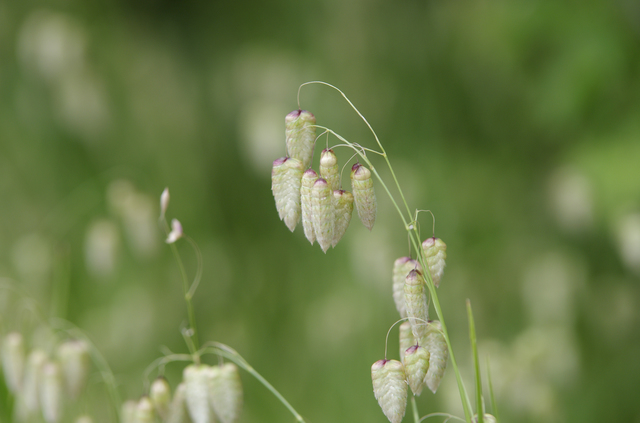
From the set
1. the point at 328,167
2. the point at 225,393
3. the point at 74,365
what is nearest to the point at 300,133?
the point at 328,167

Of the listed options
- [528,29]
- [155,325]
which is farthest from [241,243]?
[528,29]

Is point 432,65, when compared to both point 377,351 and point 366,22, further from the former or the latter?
point 377,351

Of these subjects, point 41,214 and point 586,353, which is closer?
point 586,353

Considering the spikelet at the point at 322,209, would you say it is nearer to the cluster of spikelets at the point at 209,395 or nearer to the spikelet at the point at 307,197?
the spikelet at the point at 307,197

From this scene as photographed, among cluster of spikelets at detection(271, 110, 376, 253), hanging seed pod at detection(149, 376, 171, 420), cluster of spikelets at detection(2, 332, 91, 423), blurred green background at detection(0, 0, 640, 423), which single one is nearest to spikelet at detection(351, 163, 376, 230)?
cluster of spikelets at detection(271, 110, 376, 253)

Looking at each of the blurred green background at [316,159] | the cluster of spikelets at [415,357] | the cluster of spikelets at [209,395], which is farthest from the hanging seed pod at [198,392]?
the blurred green background at [316,159]

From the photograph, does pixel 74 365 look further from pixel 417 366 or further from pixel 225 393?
pixel 417 366

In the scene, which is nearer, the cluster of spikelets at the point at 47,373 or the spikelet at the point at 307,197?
the spikelet at the point at 307,197
